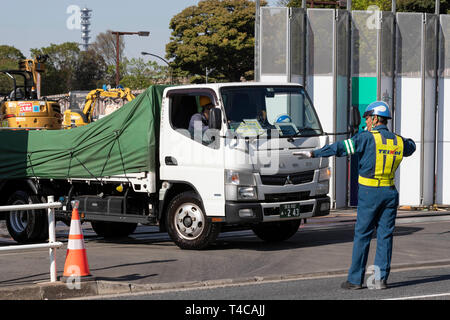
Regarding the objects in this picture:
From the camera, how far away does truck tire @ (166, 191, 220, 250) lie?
12547 mm

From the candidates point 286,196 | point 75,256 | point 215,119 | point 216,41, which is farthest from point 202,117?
point 216,41

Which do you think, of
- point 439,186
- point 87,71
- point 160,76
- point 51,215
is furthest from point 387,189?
point 87,71

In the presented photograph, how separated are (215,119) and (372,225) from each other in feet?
12.3

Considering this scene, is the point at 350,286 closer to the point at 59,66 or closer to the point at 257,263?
the point at 257,263

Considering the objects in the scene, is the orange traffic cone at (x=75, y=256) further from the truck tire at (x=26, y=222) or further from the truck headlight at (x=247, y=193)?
the truck tire at (x=26, y=222)

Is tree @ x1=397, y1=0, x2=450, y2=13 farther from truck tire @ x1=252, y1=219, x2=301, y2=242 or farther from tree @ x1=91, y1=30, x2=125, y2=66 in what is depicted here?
tree @ x1=91, y1=30, x2=125, y2=66

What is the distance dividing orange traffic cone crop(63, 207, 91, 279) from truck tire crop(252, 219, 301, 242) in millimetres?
5040

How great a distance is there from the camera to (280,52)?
2141 centimetres

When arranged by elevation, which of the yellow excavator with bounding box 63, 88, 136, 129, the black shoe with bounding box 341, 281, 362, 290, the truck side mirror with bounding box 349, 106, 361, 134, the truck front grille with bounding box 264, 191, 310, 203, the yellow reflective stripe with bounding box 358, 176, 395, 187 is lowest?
the black shoe with bounding box 341, 281, 362, 290

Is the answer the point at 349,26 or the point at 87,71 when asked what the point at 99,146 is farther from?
the point at 87,71

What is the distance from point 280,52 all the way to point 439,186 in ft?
19.1

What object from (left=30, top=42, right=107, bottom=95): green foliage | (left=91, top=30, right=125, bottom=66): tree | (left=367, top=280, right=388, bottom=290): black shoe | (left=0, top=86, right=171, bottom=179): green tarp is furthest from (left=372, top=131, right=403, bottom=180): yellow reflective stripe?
(left=30, top=42, right=107, bottom=95): green foliage

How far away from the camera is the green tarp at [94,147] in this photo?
1325cm

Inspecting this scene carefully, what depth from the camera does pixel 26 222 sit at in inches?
585
